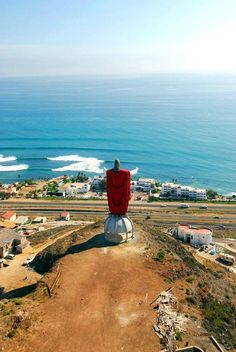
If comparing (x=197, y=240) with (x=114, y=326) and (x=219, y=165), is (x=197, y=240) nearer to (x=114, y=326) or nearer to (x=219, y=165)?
(x=114, y=326)

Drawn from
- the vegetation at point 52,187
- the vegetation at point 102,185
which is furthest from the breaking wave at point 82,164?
the vegetation at point 102,185

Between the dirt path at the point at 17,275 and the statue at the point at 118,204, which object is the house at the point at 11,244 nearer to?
the dirt path at the point at 17,275

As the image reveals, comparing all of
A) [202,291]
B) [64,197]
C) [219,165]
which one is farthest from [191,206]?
[202,291]

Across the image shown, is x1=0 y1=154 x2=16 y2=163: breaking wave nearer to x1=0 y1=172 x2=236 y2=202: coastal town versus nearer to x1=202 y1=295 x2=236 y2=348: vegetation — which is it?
x1=0 y1=172 x2=236 y2=202: coastal town

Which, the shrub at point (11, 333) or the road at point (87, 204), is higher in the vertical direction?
the shrub at point (11, 333)

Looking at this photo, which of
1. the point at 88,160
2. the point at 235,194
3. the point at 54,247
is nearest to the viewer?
the point at 54,247

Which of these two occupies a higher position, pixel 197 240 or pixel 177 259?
pixel 177 259

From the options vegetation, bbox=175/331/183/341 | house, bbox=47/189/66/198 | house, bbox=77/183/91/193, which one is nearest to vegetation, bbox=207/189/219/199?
house, bbox=77/183/91/193
